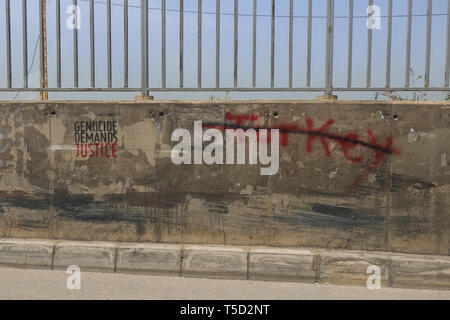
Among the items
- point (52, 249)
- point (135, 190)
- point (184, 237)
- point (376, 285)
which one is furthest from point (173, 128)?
point (376, 285)

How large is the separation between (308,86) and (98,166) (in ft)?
7.86

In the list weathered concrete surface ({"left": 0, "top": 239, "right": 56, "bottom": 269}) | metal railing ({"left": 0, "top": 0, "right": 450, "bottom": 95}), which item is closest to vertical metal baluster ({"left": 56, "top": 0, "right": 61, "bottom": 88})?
metal railing ({"left": 0, "top": 0, "right": 450, "bottom": 95})

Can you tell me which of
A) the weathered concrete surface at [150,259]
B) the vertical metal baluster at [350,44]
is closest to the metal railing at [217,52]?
the vertical metal baluster at [350,44]

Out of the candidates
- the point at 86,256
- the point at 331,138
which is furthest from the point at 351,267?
the point at 86,256

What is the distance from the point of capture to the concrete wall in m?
4.49

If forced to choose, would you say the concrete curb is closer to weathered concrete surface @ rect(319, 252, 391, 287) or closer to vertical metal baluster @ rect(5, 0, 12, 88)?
weathered concrete surface @ rect(319, 252, 391, 287)

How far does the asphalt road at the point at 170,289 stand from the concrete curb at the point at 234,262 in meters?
0.10

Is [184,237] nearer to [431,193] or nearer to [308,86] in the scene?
[308,86]

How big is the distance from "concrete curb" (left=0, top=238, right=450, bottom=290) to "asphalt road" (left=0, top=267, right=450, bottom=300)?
10 cm

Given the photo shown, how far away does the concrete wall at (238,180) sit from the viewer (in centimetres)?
449

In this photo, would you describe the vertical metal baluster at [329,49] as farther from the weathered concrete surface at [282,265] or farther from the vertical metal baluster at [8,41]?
the vertical metal baluster at [8,41]

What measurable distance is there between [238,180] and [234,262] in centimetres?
83

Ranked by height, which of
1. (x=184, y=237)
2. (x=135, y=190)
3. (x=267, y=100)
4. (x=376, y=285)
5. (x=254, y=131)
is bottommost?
(x=376, y=285)

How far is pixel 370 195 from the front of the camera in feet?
14.9
